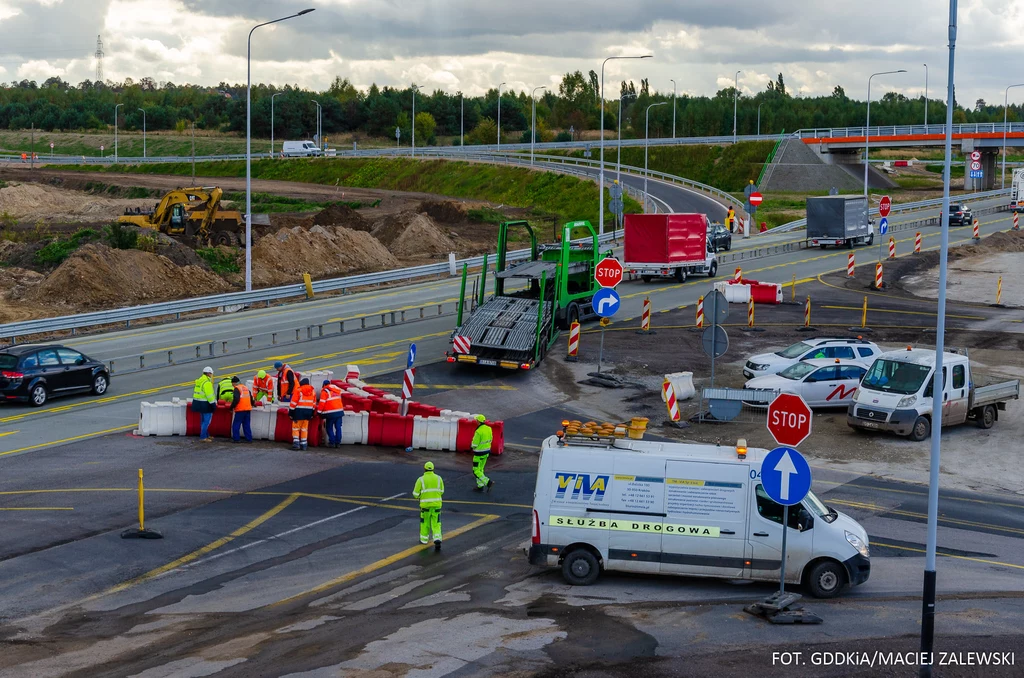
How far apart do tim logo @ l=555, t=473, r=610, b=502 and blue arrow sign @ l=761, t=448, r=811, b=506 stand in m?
2.32

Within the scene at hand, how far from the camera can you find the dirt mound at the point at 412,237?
60.6 m

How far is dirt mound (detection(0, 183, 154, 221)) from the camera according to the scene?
73.8m

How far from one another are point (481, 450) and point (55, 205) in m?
71.7

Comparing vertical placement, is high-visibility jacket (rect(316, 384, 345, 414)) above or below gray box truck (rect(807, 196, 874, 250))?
below

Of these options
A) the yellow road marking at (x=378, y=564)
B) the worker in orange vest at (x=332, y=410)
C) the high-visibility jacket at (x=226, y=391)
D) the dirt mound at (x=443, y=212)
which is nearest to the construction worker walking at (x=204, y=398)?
the high-visibility jacket at (x=226, y=391)

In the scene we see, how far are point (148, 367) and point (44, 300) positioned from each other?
47.8 feet

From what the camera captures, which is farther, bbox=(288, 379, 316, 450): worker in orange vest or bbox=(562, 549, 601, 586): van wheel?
bbox=(288, 379, 316, 450): worker in orange vest

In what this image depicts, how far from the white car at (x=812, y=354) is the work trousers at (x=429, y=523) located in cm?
1367

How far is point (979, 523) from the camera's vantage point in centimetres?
1823

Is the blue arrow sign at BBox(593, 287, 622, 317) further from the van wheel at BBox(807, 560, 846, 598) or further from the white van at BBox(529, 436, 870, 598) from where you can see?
the van wheel at BBox(807, 560, 846, 598)

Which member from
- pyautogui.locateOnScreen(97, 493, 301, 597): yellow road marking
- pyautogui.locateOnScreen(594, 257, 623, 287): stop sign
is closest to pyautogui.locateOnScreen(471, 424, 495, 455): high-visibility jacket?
pyautogui.locateOnScreen(97, 493, 301, 597): yellow road marking

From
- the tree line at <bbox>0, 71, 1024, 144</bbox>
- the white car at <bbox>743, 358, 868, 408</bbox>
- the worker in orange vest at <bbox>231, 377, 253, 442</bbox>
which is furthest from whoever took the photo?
the tree line at <bbox>0, 71, 1024, 144</bbox>

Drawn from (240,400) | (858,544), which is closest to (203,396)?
(240,400)

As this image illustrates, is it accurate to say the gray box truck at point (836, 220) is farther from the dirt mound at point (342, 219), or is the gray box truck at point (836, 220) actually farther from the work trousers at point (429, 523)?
the work trousers at point (429, 523)
